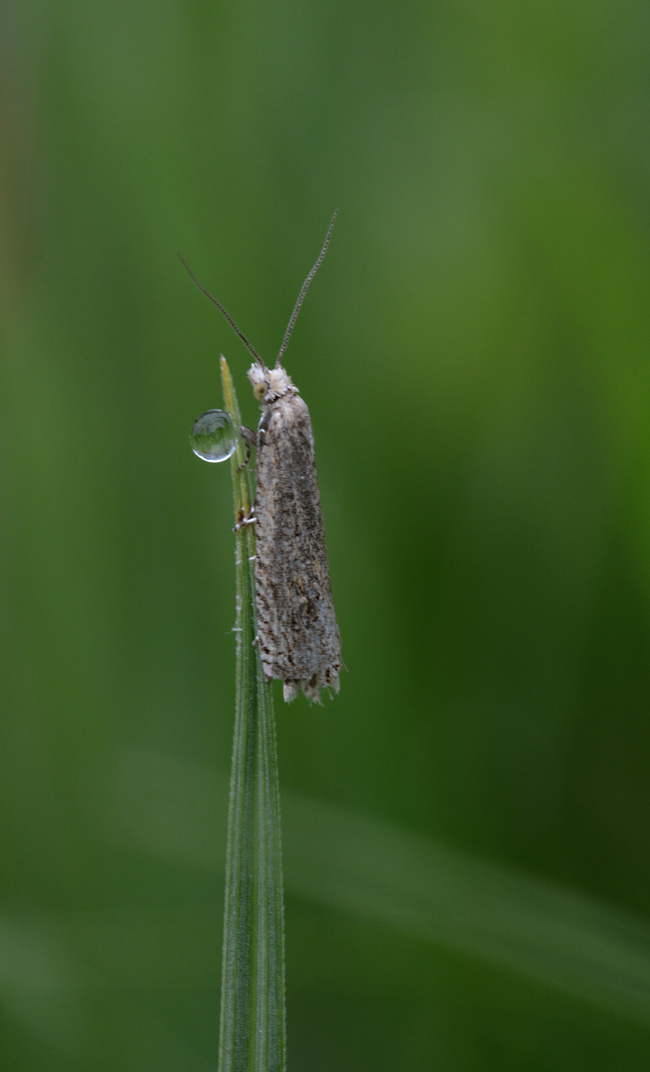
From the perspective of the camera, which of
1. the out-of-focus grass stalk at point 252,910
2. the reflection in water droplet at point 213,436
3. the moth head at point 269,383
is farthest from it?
the moth head at point 269,383

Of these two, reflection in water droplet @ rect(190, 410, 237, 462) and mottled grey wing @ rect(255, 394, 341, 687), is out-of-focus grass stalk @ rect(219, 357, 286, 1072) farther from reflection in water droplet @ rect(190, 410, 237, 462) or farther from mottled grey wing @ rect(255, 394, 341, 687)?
mottled grey wing @ rect(255, 394, 341, 687)

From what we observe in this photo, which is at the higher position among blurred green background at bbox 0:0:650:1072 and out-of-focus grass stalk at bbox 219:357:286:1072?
blurred green background at bbox 0:0:650:1072

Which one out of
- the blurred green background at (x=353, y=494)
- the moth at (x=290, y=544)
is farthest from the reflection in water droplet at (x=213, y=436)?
the blurred green background at (x=353, y=494)

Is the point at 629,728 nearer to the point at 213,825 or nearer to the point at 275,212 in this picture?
the point at 213,825

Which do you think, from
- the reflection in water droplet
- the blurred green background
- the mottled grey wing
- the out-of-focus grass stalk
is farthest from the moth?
the out-of-focus grass stalk

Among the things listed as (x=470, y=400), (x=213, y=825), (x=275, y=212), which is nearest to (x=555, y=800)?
(x=213, y=825)

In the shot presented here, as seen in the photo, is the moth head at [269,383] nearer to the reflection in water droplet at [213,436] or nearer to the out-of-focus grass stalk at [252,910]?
the reflection in water droplet at [213,436]
